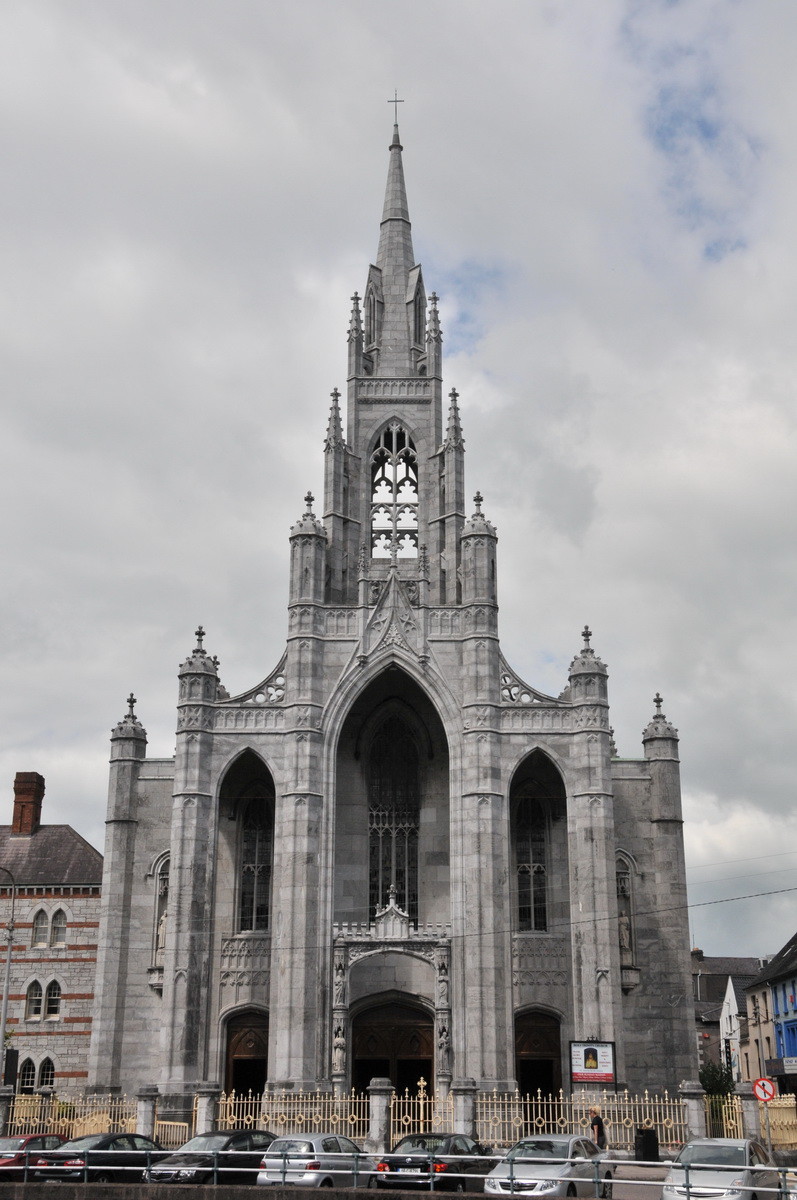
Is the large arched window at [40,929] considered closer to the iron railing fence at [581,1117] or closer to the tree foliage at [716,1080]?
the iron railing fence at [581,1117]

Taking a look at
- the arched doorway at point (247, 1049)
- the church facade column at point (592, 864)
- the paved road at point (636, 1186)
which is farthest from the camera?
the arched doorway at point (247, 1049)

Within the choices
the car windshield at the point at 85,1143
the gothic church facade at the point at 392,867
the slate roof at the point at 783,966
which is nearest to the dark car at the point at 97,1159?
the car windshield at the point at 85,1143

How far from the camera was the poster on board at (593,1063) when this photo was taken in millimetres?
34594

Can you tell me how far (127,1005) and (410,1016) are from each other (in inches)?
357

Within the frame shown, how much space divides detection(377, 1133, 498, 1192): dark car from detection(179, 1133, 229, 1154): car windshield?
12.0 ft

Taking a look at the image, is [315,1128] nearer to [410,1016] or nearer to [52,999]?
[410,1016]

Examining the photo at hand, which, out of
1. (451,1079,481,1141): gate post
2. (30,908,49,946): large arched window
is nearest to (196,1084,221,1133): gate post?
(451,1079,481,1141): gate post

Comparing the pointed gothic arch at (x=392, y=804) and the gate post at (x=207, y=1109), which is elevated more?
the pointed gothic arch at (x=392, y=804)

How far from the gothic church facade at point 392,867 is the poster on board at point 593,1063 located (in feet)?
11.1

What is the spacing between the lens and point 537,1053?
40.9 metres

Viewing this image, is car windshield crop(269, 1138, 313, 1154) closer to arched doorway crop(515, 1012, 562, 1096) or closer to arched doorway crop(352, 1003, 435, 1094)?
arched doorway crop(352, 1003, 435, 1094)

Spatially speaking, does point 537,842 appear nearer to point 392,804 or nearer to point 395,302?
point 392,804

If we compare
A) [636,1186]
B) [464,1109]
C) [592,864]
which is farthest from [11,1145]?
[592,864]

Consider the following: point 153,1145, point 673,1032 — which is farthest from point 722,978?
point 153,1145
